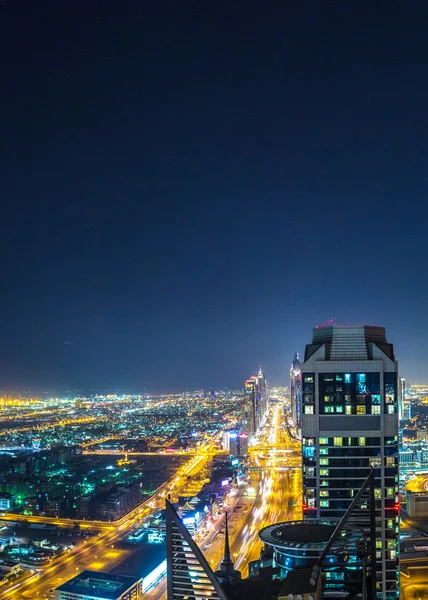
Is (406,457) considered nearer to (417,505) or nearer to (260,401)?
(417,505)

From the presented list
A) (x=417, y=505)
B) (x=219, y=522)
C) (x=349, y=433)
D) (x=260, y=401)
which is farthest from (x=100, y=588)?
(x=260, y=401)

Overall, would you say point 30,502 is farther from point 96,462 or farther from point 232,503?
point 96,462

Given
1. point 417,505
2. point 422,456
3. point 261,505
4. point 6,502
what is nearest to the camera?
point 417,505

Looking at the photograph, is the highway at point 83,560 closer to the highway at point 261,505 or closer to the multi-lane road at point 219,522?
the multi-lane road at point 219,522

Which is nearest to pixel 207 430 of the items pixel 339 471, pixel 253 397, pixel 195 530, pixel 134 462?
pixel 253 397

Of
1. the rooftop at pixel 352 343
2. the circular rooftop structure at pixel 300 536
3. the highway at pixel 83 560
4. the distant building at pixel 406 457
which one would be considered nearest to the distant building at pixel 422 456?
the distant building at pixel 406 457

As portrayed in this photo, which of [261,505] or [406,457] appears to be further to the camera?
[406,457]

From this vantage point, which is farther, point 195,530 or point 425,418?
point 425,418
